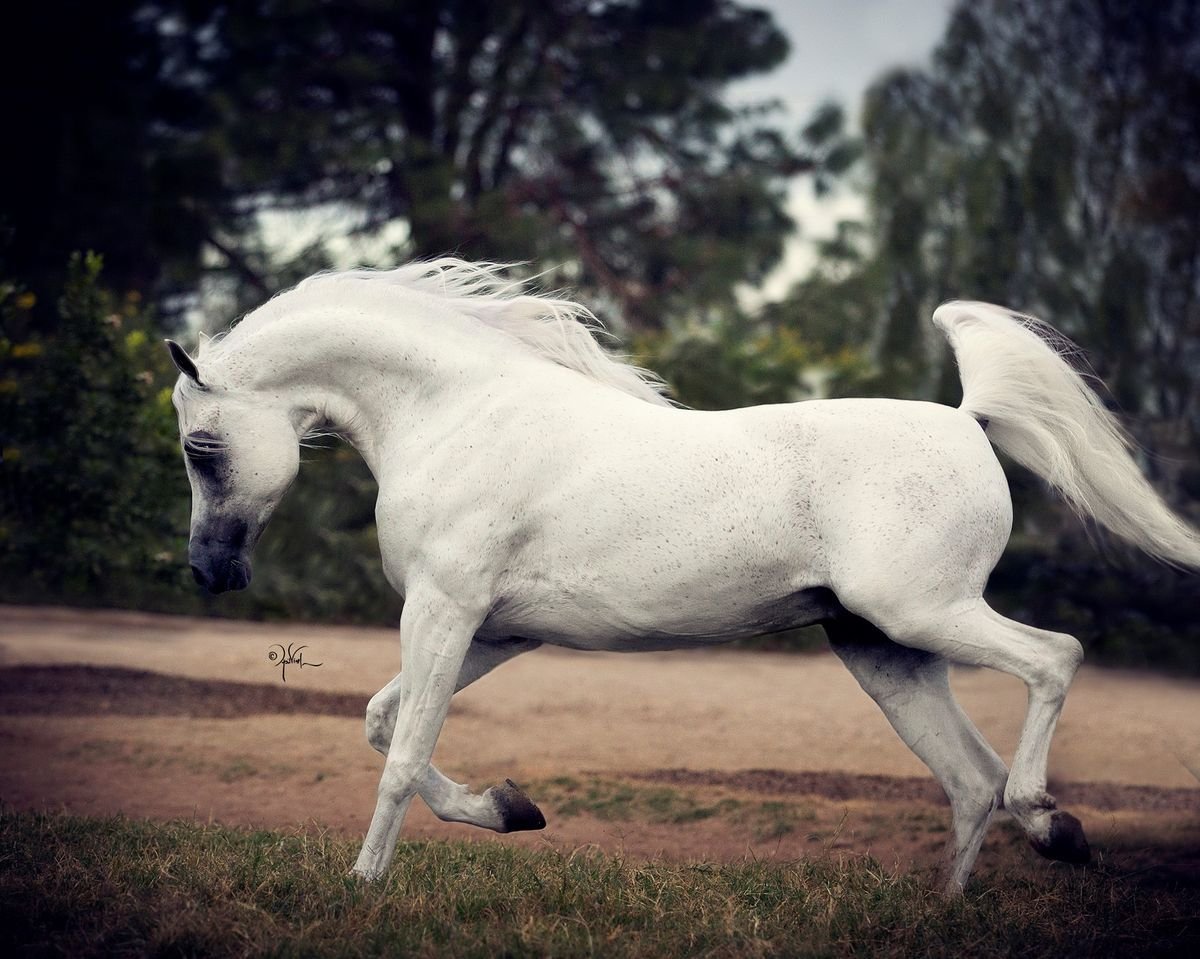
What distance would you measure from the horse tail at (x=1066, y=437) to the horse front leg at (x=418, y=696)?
1704mm

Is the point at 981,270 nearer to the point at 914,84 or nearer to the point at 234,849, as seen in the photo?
the point at 914,84

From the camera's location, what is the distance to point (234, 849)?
4066mm

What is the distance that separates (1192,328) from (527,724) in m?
6.97

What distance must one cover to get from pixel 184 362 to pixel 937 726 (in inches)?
99.7

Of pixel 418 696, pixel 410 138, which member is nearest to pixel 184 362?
pixel 418 696

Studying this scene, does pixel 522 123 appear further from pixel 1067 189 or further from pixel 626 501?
pixel 626 501

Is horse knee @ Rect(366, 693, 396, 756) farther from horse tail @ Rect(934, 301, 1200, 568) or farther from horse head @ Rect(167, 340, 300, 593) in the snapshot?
horse tail @ Rect(934, 301, 1200, 568)

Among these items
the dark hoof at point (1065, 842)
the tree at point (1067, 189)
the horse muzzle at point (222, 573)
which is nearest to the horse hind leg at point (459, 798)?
the horse muzzle at point (222, 573)

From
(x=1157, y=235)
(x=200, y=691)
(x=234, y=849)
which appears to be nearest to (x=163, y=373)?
(x=200, y=691)

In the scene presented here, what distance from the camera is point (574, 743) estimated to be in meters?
7.11

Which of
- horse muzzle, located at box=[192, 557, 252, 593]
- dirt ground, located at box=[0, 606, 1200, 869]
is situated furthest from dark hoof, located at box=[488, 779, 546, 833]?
horse muzzle, located at box=[192, 557, 252, 593]

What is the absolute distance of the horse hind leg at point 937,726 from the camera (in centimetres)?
→ 379

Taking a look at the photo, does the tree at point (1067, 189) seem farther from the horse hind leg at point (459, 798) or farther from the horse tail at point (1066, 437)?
the horse hind leg at point (459, 798)

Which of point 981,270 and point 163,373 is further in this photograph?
point 981,270
